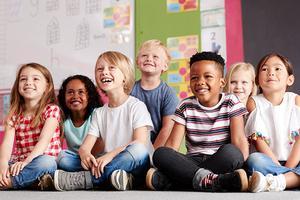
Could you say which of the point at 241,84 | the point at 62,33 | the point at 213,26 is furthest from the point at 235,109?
the point at 62,33

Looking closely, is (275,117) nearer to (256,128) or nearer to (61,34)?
(256,128)

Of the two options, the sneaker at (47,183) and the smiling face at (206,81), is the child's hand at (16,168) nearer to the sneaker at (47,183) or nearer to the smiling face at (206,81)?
the sneaker at (47,183)

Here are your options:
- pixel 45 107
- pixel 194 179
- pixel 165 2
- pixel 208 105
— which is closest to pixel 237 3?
pixel 165 2

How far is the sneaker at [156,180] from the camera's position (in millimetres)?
1374

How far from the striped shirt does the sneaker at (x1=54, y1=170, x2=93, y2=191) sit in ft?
1.18

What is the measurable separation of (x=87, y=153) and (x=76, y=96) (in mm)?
355

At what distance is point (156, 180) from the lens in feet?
4.52

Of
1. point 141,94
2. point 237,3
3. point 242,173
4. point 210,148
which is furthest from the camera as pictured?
point 237,3

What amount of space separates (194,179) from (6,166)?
27.3 inches

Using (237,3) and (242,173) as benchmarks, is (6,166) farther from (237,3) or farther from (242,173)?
(237,3)

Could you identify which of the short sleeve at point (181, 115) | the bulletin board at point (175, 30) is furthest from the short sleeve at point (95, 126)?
the bulletin board at point (175, 30)

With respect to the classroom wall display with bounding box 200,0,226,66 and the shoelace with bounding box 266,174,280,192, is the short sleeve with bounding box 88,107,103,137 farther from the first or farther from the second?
the classroom wall display with bounding box 200,0,226,66

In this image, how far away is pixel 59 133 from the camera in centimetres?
180

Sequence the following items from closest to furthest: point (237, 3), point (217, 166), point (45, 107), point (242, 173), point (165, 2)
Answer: point (242, 173)
point (217, 166)
point (45, 107)
point (237, 3)
point (165, 2)
